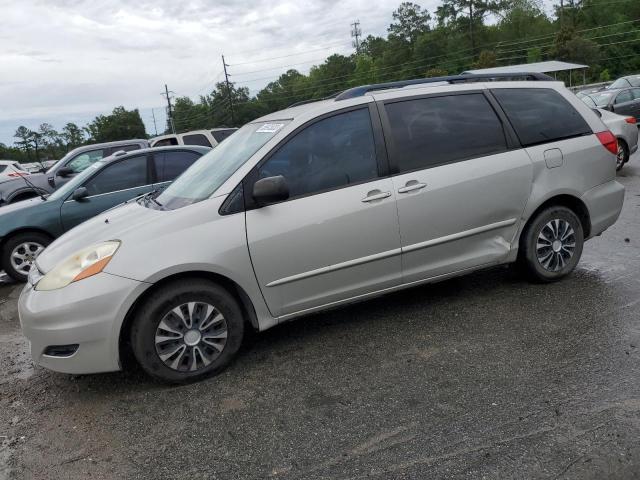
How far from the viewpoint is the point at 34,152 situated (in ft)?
308

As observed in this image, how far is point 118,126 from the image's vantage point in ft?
310

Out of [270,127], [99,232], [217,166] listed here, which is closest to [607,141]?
[270,127]

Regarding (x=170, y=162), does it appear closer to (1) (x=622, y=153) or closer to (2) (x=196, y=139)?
(2) (x=196, y=139)

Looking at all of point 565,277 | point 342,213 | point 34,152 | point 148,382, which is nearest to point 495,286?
point 565,277

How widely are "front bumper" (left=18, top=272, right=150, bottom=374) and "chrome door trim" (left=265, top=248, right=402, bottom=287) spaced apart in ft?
2.98

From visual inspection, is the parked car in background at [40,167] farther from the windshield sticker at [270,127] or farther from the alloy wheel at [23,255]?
the windshield sticker at [270,127]

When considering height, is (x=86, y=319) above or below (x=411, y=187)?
below

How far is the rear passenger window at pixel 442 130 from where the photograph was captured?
4.25m

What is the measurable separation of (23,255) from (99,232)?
4219mm

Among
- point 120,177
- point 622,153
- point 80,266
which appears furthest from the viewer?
point 622,153

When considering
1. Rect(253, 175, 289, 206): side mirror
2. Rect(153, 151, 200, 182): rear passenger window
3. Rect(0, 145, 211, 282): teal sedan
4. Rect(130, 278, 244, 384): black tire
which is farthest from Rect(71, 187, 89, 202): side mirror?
Rect(253, 175, 289, 206): side mirror

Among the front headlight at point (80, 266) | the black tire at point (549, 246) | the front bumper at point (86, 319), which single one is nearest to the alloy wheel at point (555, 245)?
the black tire at point (549, 246)

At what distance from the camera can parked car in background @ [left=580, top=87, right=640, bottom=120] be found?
1645 cm

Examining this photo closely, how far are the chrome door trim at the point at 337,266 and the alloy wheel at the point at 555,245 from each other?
1.44 metres
